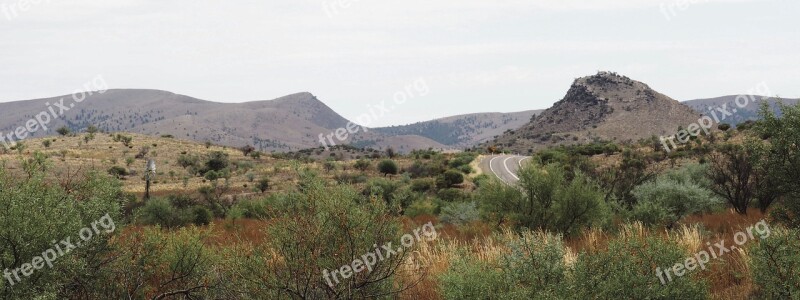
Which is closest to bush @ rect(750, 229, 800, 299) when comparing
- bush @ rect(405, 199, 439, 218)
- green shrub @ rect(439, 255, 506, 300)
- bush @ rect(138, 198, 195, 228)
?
green shrub @ rect(439, 255, 506, 300)

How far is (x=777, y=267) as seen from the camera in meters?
6.64

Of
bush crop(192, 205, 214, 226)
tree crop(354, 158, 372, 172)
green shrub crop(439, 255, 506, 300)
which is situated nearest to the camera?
green shrub crop(439, 255, 506, 300)

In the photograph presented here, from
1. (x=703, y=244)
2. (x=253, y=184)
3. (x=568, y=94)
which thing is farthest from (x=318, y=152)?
(x=703, y=244)

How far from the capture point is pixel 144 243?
30.2 feet

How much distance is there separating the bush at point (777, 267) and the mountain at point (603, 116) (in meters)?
110

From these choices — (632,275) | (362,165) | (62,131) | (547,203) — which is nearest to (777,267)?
(632,275)

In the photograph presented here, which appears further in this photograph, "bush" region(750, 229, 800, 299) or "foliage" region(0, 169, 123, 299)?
"foliage" region(0, 169, 123, 299)

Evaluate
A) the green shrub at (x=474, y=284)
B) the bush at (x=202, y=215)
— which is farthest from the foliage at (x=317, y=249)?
the bush at (x=202, y=215)

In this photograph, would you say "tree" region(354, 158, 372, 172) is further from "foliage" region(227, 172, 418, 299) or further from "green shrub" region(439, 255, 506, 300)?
"green shrub" region(439, 255, 506, 300)

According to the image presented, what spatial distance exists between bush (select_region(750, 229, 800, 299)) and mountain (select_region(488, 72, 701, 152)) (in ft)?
360

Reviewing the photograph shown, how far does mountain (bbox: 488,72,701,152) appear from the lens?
393ft

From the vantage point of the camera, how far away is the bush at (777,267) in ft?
21.3

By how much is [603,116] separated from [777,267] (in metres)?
134

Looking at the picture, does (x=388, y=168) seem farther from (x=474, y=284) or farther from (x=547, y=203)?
(x=474, y=284)
